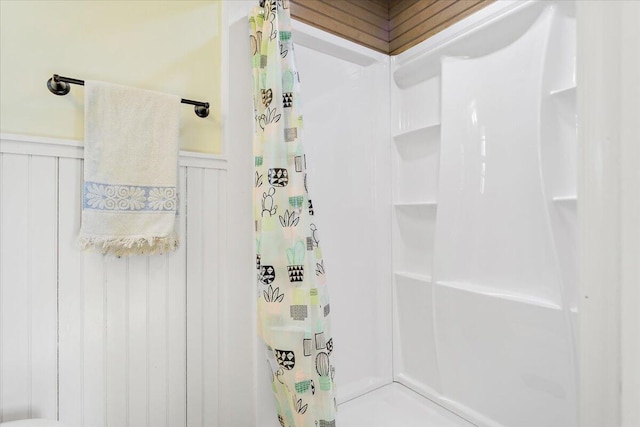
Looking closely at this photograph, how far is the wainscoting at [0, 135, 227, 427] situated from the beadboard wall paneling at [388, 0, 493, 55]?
1.31 m

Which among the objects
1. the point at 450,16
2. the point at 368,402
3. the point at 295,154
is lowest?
the point at 368,402

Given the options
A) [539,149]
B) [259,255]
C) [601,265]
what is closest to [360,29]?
[539,149]

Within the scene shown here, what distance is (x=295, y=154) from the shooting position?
4.19 ft

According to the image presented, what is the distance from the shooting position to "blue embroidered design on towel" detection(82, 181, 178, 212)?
1.05 metres

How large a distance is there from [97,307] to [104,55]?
2.79 feet

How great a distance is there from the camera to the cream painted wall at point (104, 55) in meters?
1.02

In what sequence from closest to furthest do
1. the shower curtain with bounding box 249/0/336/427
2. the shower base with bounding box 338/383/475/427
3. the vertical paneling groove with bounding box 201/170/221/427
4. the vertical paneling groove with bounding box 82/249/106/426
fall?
1. the vertical paneling groove with bounding box 82/249/106/426
2. the shower curtain with bounding box 249/0/336/427
3. the vertical paneling groove with bounding box 201/170/221/427
4. the shower base with bounding box 338/383/475/427

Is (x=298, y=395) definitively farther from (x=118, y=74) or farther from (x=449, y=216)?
(x=118, y=74)

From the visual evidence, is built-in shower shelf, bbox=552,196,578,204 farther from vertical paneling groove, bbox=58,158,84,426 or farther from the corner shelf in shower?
vertical paneling groove, bbox=58,158,84,426

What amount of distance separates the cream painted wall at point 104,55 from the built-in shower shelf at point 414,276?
123 cm

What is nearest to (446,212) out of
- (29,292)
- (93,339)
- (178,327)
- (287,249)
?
(287,249)

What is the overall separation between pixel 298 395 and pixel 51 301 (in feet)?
2.86

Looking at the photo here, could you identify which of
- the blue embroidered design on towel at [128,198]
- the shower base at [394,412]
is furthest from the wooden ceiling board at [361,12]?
the shower base at [394,412]

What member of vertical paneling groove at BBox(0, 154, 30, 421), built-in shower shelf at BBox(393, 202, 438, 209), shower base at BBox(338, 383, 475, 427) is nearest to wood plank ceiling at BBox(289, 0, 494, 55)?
built-in shower shelf at BBox(393, 202, 438, 209)
